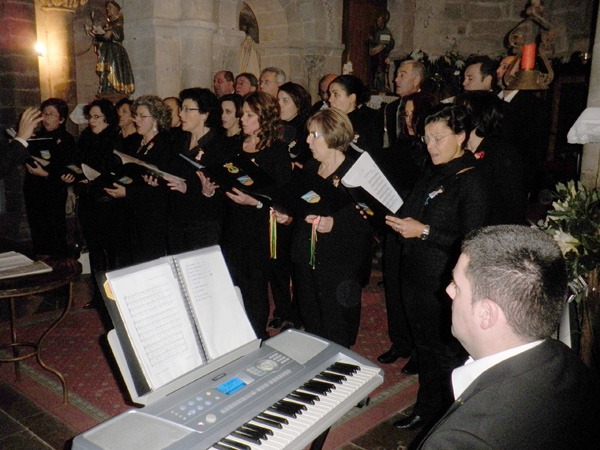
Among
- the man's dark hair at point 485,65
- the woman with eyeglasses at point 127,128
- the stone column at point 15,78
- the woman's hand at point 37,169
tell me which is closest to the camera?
the man's dark hair at point 485,65

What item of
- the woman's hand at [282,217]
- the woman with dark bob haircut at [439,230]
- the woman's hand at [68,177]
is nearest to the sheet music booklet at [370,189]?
the woman with dark bob haircut at [439,230]

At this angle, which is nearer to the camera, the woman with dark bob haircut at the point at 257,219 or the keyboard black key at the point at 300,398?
the keyboard black key at the point at 300,398

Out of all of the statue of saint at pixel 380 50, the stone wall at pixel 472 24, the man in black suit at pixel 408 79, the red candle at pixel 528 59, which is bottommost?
the man in black suit at pixel 408 79

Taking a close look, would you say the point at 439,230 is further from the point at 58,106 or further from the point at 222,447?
the point at 58,106

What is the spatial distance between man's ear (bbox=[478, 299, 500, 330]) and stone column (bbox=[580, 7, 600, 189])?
268 cm

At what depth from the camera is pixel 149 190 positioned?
4.41 meters

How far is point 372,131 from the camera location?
176 inches

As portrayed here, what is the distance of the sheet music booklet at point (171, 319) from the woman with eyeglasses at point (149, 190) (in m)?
2.44

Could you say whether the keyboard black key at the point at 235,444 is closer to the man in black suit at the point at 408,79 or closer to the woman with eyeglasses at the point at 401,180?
the woman with eyeglasses at the point at 401,180

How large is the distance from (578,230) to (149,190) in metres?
3.27

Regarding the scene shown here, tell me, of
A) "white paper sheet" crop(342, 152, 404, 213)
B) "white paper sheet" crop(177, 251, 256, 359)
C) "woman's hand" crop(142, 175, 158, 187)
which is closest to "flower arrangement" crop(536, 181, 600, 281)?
"white paper sheet" crop(342, 152, 404, 213)

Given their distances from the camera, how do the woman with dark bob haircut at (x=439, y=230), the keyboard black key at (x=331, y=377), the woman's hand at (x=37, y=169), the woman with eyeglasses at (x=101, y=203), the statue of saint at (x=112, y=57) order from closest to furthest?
1. the keyboard black key at (x=331, y=377)
2. the woman with dark bob haircut at (x=439, y=230)
3. the woman with eyeglasses at (x=101, y=203)
4. the woman's hand at (x=37, y=169)
5. the statue of saint at (x=112, y=57)

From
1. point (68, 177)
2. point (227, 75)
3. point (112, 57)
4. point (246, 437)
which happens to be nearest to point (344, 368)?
point (246, 437)

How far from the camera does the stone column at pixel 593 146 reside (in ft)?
11.5
